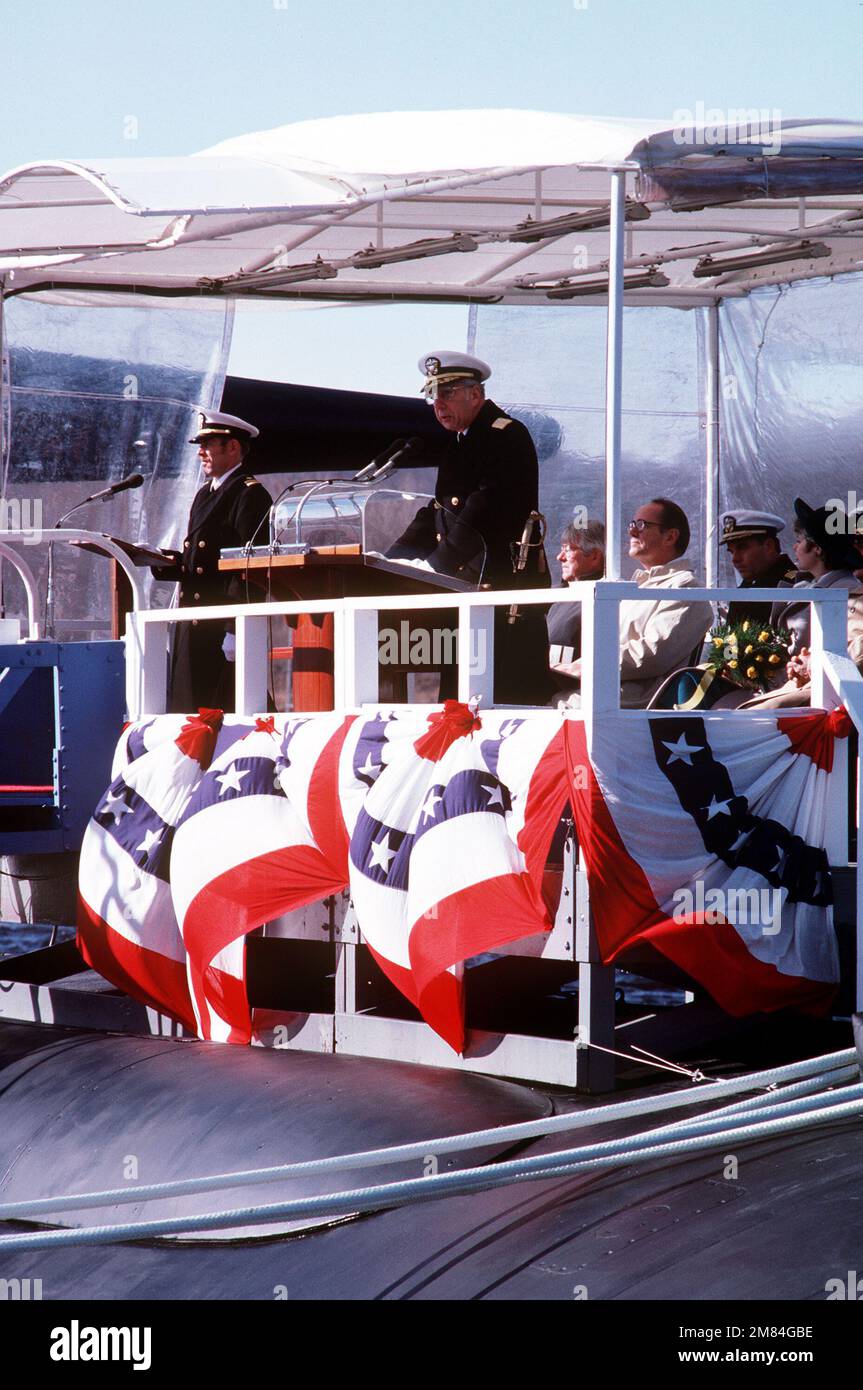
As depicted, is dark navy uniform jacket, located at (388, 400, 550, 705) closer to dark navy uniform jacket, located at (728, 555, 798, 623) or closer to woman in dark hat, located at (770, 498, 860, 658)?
dark navy uniform jacket, located at (728, 555, 798, 623)

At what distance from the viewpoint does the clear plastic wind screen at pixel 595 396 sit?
15594 mm

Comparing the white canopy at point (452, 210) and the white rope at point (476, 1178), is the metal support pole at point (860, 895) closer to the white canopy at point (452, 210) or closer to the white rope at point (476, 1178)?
the white rope at point (476, 1178)

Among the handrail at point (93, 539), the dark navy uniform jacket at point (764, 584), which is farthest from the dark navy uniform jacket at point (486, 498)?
the handrail at point (93, 539)

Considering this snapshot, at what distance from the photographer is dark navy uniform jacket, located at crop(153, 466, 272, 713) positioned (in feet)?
35.1

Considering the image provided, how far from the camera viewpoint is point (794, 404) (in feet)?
50.1

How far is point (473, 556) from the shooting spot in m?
9.46

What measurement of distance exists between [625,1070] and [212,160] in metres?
4.88

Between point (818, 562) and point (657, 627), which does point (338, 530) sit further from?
point (818, 562)

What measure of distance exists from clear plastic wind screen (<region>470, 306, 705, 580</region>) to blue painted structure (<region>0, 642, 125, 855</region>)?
243 inches

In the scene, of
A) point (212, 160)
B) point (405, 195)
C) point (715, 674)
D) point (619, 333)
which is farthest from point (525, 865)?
point (212, 160)

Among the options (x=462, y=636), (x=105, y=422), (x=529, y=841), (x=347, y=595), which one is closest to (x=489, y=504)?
(x=347, y=595)

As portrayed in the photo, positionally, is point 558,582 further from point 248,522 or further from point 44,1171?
point 44,1171

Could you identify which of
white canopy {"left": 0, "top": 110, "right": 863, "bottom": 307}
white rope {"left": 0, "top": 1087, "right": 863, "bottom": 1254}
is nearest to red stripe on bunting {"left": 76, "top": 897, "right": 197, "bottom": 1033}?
white rope {"left": 0, "top": 1087, "right": 863, "bottom": 1254}

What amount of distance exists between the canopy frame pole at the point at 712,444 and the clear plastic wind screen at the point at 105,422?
15.8ft
